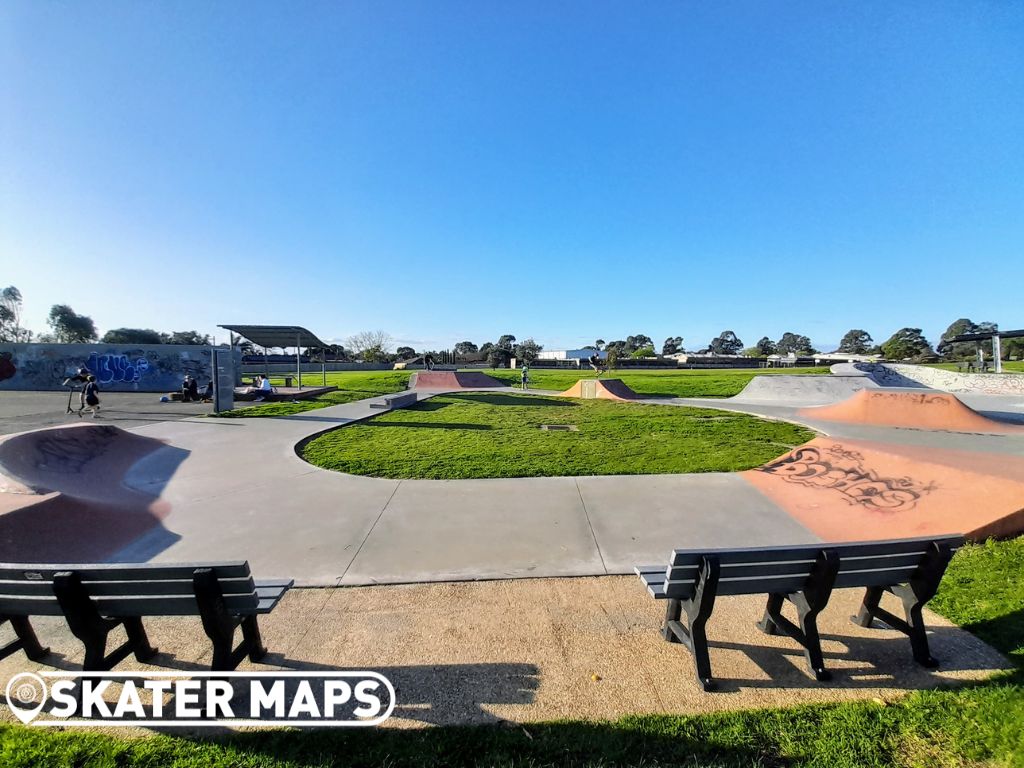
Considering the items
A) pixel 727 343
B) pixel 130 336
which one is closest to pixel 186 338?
pixel 130 336

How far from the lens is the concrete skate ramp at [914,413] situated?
11125mm

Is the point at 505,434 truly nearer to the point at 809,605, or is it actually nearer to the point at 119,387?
the point at 809,605

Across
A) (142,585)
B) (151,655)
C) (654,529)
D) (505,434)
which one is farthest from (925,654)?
(505,434)

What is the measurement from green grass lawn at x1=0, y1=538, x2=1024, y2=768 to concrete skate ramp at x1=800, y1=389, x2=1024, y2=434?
40.1 ft

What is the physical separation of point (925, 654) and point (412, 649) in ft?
11.2

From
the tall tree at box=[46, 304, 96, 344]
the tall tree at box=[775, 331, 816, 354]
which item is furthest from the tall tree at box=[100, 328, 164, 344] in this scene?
the tall tree at box=[775, 331, 816, 354]

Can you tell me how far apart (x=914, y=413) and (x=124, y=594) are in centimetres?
1675

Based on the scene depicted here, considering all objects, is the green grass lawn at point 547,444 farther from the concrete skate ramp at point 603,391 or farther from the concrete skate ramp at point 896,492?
the concrete skate ramp at point 603,391

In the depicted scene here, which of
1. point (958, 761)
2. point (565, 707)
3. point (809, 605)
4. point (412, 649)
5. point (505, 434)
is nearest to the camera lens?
point (958, 761)

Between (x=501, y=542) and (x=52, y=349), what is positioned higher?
(x=52, y=349)

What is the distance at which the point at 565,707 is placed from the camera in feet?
7.98

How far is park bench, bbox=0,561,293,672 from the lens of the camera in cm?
240

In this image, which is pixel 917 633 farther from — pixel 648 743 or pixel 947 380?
pixel 947 380

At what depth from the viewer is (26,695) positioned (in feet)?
8.41
